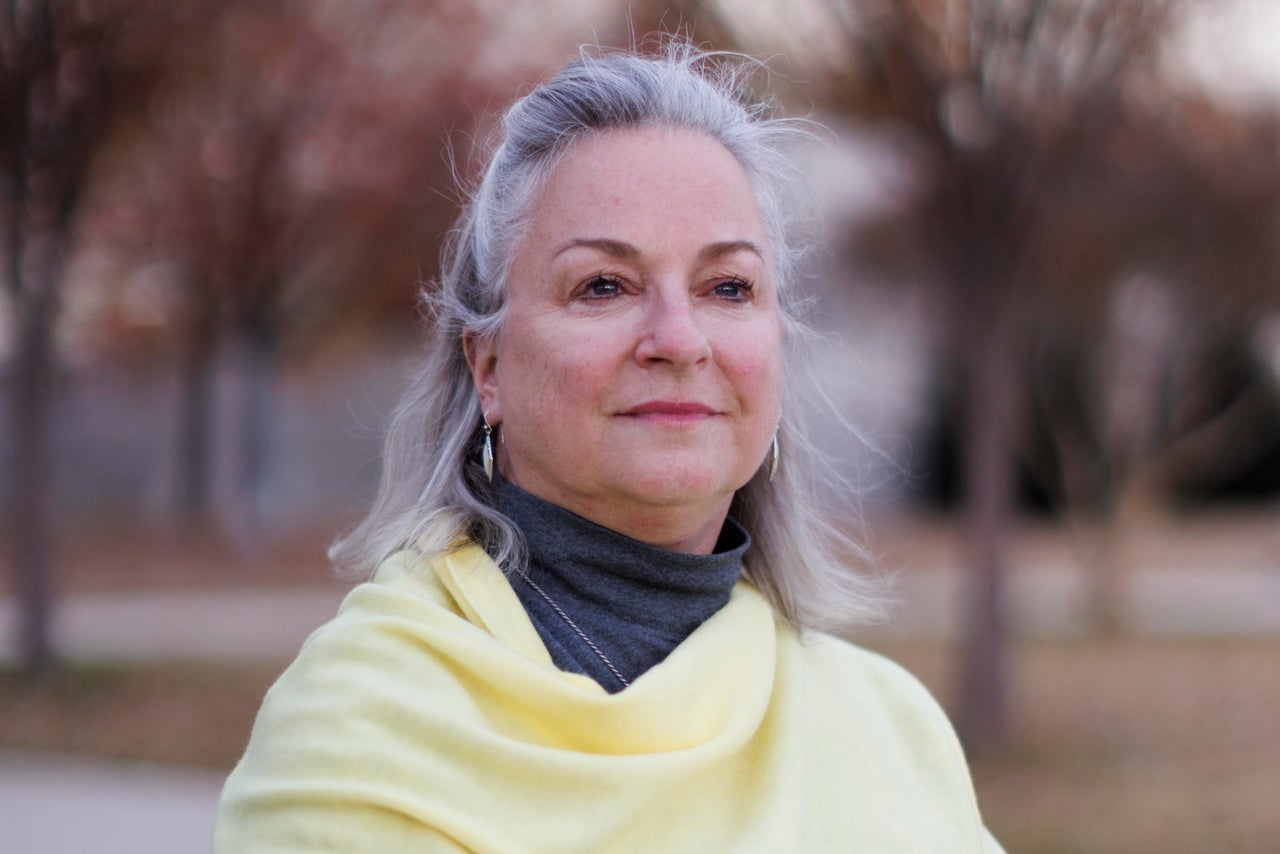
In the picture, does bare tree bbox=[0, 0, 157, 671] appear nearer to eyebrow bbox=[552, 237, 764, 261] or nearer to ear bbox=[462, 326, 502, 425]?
ear bbox=[462, 326, 502, 425]

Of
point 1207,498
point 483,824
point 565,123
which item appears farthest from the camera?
point 1207,498

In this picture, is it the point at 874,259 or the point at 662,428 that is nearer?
the point at 662,428

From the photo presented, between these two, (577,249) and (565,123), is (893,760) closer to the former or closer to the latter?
(577,249)

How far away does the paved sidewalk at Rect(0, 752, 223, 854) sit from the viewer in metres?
5.27

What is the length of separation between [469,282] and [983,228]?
4.99 m

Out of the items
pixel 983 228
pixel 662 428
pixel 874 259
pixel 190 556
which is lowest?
pixel 190 556

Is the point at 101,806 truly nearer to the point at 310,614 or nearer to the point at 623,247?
the point at 623,247

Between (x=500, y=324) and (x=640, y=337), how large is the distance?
0.25 metres

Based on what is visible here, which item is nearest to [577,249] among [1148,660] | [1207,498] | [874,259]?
[1148,660]

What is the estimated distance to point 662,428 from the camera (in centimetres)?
181

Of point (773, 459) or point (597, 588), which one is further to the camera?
point (773, 459)

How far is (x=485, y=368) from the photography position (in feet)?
6.66

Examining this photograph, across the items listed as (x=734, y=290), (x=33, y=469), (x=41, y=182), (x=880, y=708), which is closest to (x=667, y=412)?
(x=734, y=290)

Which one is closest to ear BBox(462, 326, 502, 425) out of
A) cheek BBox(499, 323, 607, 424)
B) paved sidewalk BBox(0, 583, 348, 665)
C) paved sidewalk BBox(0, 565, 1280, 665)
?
cheek BBox(499, 323, 607, 424)
